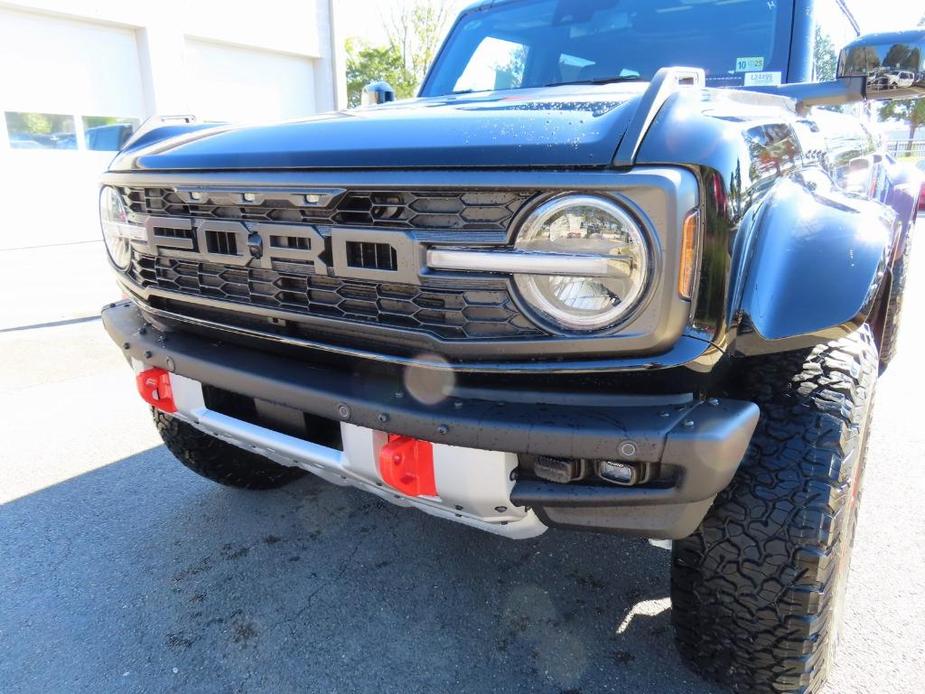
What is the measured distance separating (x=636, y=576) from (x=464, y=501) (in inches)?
42.6

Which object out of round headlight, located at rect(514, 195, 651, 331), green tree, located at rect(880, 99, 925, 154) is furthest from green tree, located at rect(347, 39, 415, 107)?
round headlight, located at rect(514, 195, 651, 331)

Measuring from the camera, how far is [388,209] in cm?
147

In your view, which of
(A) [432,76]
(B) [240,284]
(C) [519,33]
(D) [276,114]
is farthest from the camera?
(D) [276,114]

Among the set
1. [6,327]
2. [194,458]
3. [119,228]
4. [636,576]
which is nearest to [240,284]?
[119,228]

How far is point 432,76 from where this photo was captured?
3408mm

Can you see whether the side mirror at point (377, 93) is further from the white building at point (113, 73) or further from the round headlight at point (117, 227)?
the white building at point (113, 73)

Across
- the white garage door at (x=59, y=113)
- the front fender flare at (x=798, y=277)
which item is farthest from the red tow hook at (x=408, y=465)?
the white garage door at (x=59, y=113)

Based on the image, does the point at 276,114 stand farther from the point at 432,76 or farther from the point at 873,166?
the point at 873,166

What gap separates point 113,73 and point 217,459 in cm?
1165

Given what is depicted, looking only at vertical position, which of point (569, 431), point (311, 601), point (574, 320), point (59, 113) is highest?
point (59, 113)

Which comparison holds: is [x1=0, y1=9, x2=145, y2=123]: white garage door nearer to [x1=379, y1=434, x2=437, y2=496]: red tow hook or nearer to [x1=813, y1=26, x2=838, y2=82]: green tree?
[x1=813, y1=26, x2=838, y2=82]: green tree

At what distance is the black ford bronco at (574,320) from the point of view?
1308mm

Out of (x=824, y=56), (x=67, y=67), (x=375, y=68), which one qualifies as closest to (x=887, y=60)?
(x=824, y=56)

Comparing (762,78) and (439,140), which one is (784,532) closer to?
(439,140)
